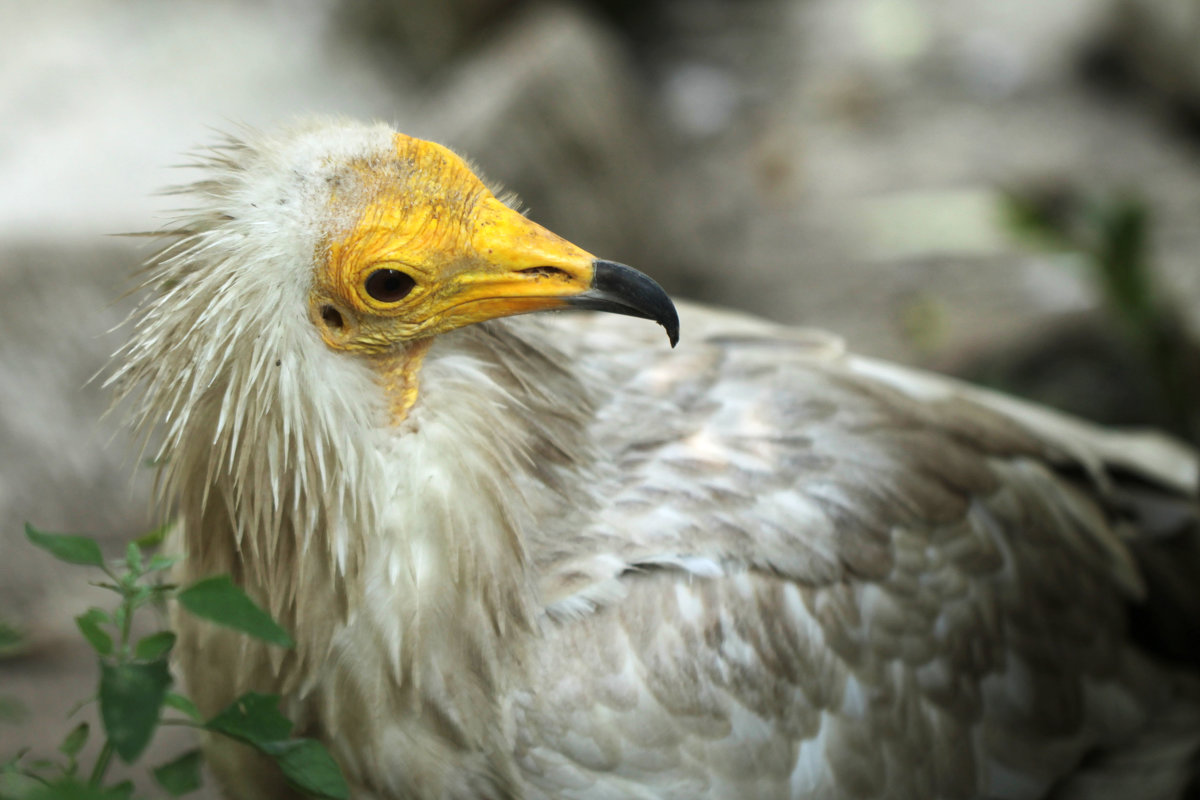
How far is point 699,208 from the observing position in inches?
259

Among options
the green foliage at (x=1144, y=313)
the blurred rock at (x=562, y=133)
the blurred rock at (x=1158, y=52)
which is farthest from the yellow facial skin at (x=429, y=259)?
the blurred rock at (x=1158, y=52)

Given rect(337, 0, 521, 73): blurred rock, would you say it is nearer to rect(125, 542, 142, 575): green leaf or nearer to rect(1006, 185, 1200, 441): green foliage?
rect(1006, 185, 1200, 441): green foliage

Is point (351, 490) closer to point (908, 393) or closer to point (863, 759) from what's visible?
point (863, 759)

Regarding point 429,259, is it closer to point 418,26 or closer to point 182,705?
point 182,705

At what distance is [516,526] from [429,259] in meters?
0.51

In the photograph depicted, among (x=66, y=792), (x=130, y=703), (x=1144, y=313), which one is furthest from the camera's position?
(x=1144, y=313)

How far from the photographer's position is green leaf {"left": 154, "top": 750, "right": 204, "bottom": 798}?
1.57 meters

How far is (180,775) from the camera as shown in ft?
5.23

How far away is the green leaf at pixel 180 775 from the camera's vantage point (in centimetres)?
157

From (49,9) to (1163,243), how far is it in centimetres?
589

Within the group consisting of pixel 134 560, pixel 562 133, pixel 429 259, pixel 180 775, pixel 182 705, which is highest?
pixel 562 133

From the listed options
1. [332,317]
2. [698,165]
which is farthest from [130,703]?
[698,165]

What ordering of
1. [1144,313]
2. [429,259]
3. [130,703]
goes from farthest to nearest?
[1144,313] → [429,259] → [130,703]

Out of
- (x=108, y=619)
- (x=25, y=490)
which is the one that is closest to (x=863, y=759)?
(x=108, y=619)
